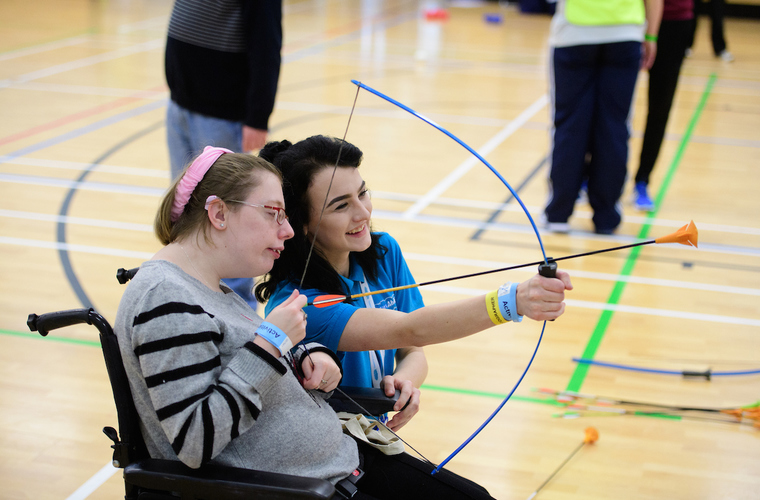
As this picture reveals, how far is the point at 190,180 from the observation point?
1.31m

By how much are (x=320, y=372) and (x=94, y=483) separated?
1.04 m

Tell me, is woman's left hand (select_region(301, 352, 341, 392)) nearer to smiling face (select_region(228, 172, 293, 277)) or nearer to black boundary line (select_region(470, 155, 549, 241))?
smiling face (select_region(228, 172, 293, 277))

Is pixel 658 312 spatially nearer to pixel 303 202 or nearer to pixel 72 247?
pixel 303 202

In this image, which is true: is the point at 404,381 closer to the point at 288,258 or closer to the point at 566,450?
the point at 288,258

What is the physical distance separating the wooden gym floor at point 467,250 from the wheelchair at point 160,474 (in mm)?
909

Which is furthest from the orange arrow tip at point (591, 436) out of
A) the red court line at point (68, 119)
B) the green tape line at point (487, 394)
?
the red court line at point (68, 119)

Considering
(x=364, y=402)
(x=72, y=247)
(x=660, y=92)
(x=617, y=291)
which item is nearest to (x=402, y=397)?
(x=364, y=402)

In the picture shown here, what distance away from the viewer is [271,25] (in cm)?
252

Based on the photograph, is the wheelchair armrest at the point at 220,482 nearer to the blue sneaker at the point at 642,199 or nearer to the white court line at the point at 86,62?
the blue sneaker at the point at 642,199

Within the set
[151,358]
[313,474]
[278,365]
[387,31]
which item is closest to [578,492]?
[313,474]

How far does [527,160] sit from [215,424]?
14.4 feet

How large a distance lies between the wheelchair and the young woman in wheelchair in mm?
19

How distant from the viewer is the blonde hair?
1.29m

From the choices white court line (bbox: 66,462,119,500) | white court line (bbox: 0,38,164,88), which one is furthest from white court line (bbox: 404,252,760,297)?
white court line (bbox: 0,38,164,88)
